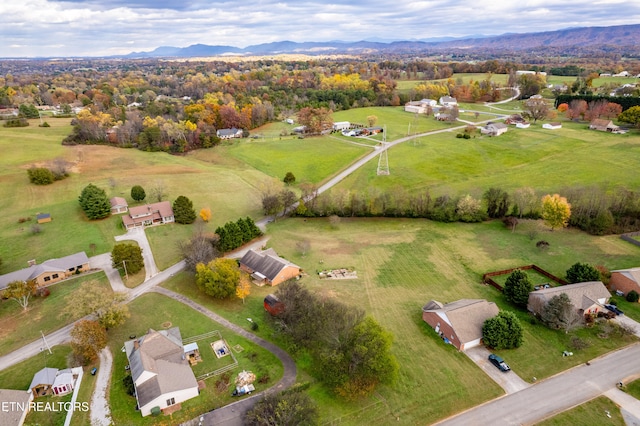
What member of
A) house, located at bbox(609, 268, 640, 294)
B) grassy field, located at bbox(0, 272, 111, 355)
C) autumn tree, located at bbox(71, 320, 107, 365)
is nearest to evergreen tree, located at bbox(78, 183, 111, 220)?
grassy field, located at bbox(0, 272, 111, 355)

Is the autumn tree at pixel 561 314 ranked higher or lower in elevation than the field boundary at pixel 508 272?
higher

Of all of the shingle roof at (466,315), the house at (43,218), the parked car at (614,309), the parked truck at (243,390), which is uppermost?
the house at (43,218)

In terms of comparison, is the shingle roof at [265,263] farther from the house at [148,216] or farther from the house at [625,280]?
the house at [625,280]

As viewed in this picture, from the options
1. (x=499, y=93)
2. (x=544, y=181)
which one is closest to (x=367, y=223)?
(x=544, y=181)

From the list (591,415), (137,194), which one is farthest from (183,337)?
(137,194)

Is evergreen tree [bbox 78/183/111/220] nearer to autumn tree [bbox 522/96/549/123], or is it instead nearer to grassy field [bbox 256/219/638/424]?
grassy field [bbox 256/219/638/424]

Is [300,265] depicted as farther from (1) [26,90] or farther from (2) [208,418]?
(1) [26,90]

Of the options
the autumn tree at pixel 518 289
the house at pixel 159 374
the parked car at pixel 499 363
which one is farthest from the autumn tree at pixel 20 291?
the autumn tree at pixel 518 289
